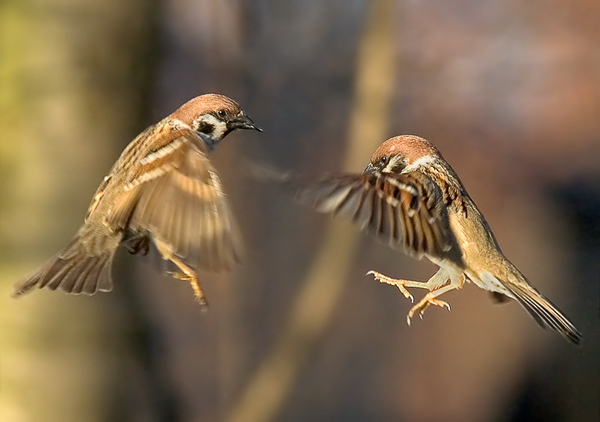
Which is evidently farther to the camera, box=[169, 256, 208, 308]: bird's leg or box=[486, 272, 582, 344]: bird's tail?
box=[486, 272, 582, 344]: bird's tail

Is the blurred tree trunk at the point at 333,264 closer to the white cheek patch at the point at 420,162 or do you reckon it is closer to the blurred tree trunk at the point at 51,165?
the blurred tree trunk at the point at 51,165

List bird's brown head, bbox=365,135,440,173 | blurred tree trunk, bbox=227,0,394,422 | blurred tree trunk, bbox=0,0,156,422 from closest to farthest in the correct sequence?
bird's brown head, bbox=365,135,440,173 → blurred tree trunk, bbox=0,0,156,422 → blurred tree trunk, bbox=227,0,394,422

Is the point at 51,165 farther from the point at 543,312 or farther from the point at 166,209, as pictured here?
the point at 543,312

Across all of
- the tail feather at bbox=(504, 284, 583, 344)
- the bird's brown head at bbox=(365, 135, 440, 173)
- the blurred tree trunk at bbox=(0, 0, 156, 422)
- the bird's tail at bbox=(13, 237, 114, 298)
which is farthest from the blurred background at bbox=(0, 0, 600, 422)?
the tail feather at bbox=(504, 284, 583, 344)

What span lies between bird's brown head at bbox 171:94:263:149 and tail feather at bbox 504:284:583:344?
0.67 meters

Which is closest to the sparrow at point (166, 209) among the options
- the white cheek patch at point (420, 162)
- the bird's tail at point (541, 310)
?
the white cheek patch at point (420, 162)

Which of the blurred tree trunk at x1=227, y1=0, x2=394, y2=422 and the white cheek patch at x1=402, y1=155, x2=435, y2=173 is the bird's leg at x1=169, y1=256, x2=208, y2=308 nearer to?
the white cheek patch at x1=402, y1=155, x2=435, y2=173

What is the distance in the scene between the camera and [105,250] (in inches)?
82.0

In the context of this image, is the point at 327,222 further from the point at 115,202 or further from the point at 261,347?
the point at 115,202

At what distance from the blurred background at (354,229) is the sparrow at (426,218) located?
1.76 m

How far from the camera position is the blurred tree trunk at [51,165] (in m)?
3.38

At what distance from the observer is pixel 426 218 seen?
6.51 ft

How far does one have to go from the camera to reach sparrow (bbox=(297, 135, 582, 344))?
6.09 feet

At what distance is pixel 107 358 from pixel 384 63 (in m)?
1.71
